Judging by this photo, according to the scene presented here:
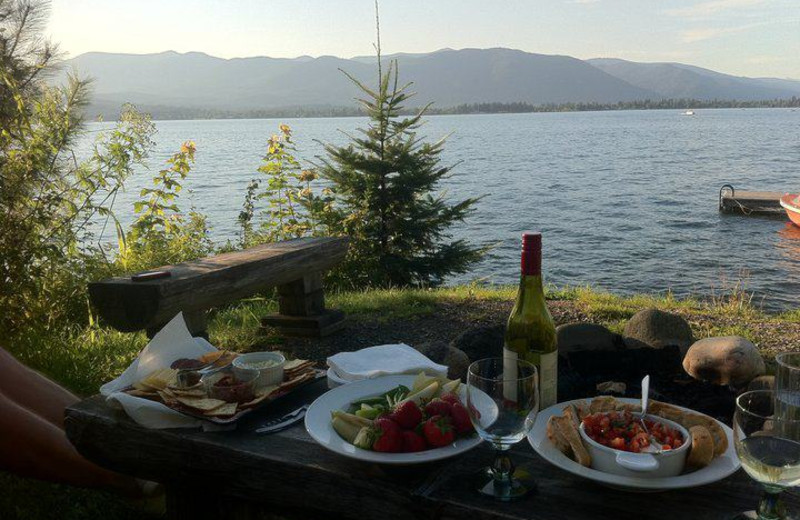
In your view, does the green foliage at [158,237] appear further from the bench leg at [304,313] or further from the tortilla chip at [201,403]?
the tortilla chip at [201,403]

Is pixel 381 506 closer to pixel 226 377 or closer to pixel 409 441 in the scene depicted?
pixel 409 441

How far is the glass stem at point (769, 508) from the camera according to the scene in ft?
4.65

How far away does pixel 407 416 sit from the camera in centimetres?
171

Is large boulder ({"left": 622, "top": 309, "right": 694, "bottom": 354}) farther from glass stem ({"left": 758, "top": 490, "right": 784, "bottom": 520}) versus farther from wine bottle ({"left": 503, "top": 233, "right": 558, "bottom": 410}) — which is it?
glass stem ({"left": 758, "top": 490, "right": 784, "bottom": 520})

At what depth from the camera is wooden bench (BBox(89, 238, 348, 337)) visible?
388 cm

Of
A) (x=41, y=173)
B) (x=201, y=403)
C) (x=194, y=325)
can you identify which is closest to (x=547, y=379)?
(x=201, y=403)

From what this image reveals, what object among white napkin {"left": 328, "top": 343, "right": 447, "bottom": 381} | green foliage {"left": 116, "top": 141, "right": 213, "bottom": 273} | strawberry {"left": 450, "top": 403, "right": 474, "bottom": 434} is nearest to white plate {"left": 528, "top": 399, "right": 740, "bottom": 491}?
strawberry {"left": 450, "top": 403, "right": 474, "bottom": 434}

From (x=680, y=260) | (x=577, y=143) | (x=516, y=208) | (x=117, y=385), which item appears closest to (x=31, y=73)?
(x=117, y=385)

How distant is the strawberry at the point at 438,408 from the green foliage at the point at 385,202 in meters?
7.55

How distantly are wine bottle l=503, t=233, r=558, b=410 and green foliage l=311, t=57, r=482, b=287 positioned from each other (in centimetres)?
732

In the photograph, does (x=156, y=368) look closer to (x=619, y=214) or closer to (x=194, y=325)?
(x=194, y=325)

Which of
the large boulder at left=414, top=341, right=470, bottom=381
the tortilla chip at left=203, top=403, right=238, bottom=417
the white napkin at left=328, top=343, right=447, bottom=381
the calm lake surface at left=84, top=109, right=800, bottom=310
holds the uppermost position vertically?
the tortilla chip at left=203, top=403, right=238, bottom=417

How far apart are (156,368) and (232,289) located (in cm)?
220

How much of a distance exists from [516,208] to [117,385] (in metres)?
28.3
